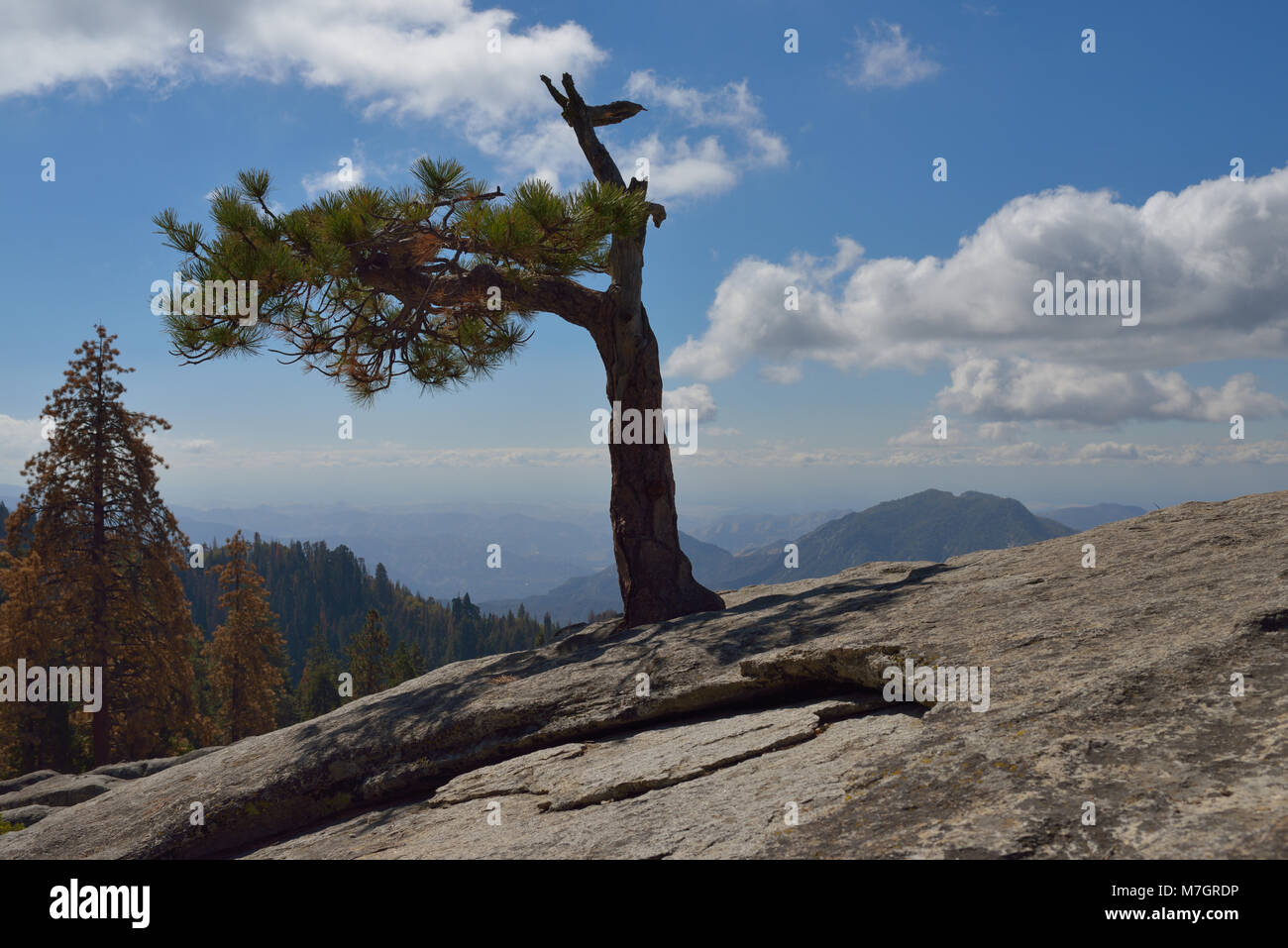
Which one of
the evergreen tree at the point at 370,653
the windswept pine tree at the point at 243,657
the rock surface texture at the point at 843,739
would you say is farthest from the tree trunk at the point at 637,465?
the evergreen tree at the point at 370,653

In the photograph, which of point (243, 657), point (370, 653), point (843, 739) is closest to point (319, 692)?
point (370, 653)

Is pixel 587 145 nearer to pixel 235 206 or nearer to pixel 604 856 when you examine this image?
pixel 235 206

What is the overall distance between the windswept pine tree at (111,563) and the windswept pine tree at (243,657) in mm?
5384

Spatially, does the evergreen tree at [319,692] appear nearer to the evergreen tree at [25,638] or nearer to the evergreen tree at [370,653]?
the evergreen tree at [370,653]

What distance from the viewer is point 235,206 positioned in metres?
11.8

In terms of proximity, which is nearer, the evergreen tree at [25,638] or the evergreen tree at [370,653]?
the evergreen tree at [25,638]

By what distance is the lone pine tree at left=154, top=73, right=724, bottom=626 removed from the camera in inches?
476

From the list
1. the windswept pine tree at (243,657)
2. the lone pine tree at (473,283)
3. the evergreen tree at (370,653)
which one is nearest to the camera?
the lone pine tree at (473,283)

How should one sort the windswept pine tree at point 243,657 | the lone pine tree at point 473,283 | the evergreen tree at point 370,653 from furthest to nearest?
the evergreen tree at point 370,653 → the windswept pine tree at point 243,657 → the lone pine tree at point 473,283

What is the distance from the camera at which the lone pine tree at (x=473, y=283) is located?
476 inches

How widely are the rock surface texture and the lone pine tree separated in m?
2.97

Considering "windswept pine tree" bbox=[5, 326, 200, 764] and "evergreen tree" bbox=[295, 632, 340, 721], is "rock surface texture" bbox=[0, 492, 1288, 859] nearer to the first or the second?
"windswept pine tree" bbox=[5, 326, 200, 764]

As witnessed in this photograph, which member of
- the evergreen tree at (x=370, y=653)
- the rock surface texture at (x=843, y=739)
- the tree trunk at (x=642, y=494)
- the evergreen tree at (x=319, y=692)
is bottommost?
the evergreen tree at (x=319, y=692)
